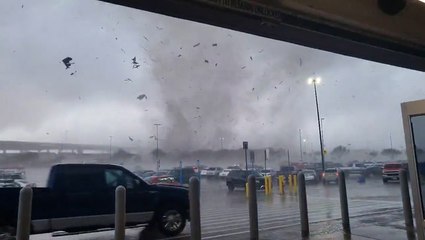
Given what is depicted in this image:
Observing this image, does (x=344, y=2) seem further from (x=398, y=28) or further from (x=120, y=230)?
(x=120, y=230)

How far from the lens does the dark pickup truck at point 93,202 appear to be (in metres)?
7.76

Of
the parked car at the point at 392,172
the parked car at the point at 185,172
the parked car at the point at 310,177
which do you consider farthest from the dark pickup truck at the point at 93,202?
the parked car at the point at 310,177

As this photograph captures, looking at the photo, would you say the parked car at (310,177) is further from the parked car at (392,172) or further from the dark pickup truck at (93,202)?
the dark pickup truck at (93,202)

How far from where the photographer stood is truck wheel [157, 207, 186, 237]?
8.81 metres

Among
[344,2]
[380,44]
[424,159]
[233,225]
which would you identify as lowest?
[233,225]

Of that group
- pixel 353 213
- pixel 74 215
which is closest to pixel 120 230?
pixel 74 215

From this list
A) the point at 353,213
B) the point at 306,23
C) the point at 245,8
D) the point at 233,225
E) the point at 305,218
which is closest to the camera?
the point at 245,8

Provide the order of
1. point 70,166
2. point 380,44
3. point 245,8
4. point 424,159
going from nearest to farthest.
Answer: point 245,8 → point 424,159 → point 380,44 → point 70,166

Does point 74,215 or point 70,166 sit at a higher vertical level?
point 70,166

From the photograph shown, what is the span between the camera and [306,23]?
4348 mm

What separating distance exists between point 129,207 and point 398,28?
6.75 metres

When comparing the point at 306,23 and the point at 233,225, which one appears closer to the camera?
the point at 306,23

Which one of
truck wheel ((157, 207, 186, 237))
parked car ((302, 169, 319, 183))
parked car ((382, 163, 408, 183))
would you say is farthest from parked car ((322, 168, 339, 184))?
truck wheel ((157, 207, 186, 237))

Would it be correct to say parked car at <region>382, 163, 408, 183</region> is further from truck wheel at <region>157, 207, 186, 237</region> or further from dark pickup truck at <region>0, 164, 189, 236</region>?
truck wheel at <region>157, 207, 186, 237</region>
